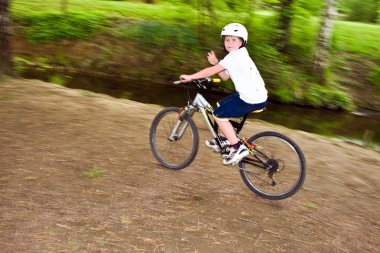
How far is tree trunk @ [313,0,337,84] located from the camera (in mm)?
14453

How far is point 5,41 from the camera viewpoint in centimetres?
984

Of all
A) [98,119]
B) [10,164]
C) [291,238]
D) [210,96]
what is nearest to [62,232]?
[10,164]

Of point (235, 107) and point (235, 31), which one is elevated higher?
point (235, 31)

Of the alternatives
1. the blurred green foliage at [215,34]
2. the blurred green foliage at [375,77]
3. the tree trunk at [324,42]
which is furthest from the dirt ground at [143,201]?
the blurred green foliage at [375,77]

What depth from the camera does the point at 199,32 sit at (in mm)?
16094

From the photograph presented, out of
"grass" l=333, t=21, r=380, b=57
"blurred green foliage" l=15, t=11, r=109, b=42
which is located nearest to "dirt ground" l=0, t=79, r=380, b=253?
"blurred green foliage" l=15, t=11, r=109, b=42

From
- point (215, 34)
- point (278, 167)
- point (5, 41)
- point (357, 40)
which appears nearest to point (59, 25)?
point (215, 34)

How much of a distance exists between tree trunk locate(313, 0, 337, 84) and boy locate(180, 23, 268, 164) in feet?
35.1

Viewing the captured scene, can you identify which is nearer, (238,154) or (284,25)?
(238,154)

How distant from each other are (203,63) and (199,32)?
131 centimetres

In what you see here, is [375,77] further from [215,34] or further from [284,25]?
[215,34]

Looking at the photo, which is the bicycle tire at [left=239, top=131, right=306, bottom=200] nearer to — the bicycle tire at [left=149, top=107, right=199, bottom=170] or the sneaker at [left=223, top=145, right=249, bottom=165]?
the sneaker at [left=223, top=145, right=249, bottom=165]

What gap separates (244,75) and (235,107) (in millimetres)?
404

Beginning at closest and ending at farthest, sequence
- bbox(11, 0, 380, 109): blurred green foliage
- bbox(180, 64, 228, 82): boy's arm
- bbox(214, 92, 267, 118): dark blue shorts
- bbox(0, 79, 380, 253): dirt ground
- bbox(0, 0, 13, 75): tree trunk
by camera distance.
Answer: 1. bbox(0, 79, 380, 253): dirt ground
2. bbox(180, 64, 228, 82): boy's arm
3. bbox(214, 92, 267, 118): dark blue shorts
4. bbox(0, 0, 13, 75): tree trunk
5. bbox(11, 0, 380, 109): blurred green foliage
